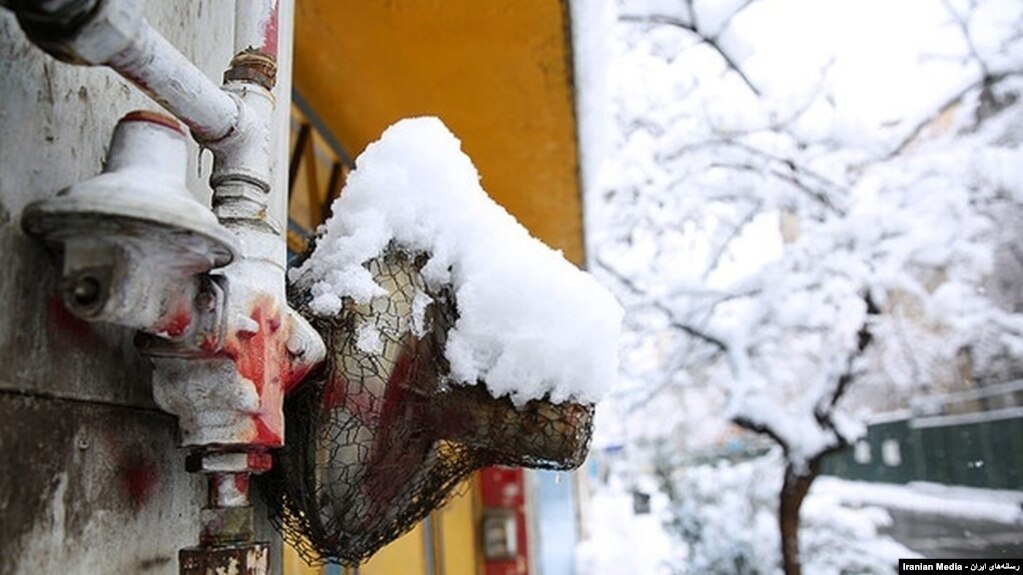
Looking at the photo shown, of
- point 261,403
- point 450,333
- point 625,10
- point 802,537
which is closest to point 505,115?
point 450,333

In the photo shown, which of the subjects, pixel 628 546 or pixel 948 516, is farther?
Result: pixel 948 516

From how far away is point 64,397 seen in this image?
0.81 meters

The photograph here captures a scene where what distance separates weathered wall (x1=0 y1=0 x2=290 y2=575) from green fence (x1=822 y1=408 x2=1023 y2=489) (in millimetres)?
11866

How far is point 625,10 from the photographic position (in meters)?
6.43

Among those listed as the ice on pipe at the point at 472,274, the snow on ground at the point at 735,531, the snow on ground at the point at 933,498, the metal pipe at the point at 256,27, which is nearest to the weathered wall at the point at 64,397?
the metal pipe at the point at 256,27

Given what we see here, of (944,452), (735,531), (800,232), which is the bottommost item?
(735,531)

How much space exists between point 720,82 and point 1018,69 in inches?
113

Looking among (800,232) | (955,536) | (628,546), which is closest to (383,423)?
(800,232)

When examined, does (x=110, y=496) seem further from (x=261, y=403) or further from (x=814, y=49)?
(x=814, y=49)

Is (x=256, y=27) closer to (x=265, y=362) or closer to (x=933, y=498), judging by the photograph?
(x=265, y=362)

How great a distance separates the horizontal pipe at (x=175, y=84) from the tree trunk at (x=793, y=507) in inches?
310

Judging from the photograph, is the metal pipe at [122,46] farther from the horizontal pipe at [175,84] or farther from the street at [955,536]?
the street at [955,536]

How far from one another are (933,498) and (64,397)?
16.0 metres

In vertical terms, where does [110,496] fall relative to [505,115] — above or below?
below
